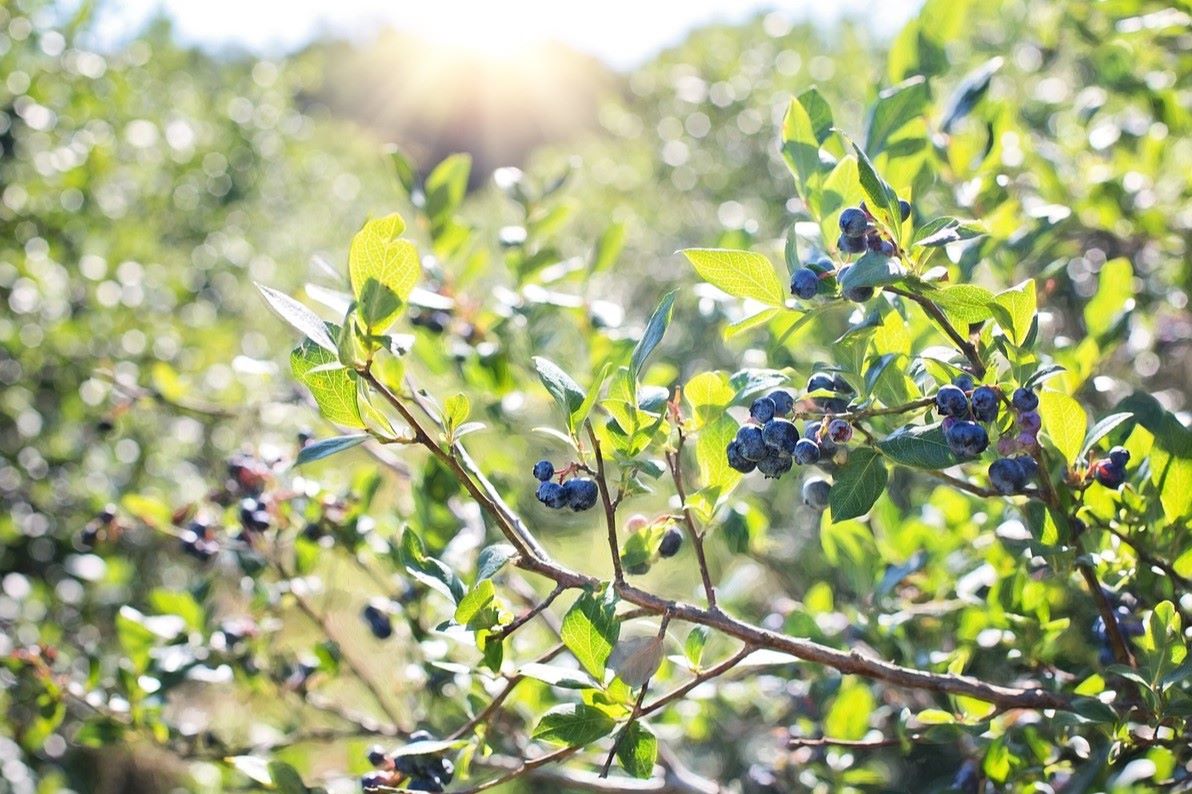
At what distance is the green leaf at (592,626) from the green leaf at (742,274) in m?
0.30

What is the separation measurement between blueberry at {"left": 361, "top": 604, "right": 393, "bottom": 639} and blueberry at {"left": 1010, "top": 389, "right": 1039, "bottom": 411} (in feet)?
2.99

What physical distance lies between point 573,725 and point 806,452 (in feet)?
1.08

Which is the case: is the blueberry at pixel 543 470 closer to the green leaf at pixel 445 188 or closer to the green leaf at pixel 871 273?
the green leaf at pixel 871 273

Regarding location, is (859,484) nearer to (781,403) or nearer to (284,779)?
(781,403)

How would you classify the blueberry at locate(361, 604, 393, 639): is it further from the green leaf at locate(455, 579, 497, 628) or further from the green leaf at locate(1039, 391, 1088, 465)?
the green leaf at locate(1039, 391, 1088, 465)

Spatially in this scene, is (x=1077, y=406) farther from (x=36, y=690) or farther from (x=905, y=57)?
(x=36, y=690)

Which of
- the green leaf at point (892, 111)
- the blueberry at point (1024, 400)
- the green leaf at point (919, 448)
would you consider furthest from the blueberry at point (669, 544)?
the green leaf at point (892, 111)

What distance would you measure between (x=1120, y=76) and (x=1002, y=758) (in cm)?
112

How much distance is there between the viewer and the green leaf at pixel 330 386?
2.92ft

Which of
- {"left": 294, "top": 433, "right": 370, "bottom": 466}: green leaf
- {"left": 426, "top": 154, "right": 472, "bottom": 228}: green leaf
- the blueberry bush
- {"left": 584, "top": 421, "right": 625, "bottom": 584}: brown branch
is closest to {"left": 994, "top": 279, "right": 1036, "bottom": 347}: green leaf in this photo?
the blueberry bush

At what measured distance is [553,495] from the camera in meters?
0.94

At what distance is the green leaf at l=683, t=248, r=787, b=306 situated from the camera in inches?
35.0

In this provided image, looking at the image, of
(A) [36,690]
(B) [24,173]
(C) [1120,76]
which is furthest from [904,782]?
(B) [24,173]

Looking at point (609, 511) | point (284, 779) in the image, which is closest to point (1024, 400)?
point (609, 511)
